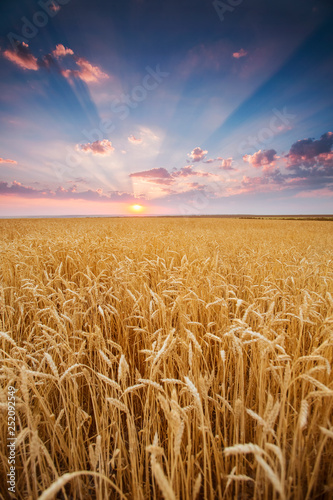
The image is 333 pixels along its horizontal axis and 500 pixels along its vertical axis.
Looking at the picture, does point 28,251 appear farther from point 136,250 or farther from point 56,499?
point 56,499

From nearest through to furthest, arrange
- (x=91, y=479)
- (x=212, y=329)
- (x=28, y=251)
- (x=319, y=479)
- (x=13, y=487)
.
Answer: (x=13, y=487) → (x=319, y=479) → (x=91, y=479) → (x=212, y=329) → (x=28, y=251)

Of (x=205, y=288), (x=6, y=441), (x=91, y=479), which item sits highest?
(x=205, y=288)

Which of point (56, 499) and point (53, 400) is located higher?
point (53, 400)

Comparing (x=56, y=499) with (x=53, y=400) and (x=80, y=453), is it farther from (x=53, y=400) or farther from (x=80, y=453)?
(x=53, y=400)

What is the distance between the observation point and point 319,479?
116cm

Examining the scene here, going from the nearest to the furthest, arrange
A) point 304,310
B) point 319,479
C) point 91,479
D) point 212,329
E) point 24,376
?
point 24,376
point 319,479
point 91,479
point 304,310
point 212,329

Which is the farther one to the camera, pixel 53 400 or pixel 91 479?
pixel 53 400

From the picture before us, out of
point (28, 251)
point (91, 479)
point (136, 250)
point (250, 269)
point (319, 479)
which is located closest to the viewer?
point (319, 479)

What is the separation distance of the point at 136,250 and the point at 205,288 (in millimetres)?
2421

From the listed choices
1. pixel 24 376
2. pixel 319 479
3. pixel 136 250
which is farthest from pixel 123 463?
pixel 136 250

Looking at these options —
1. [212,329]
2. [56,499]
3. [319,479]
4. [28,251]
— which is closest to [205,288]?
[212,329]

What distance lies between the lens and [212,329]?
237 cm

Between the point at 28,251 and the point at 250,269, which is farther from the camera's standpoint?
the point at 28,251

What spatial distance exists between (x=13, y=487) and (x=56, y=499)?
1.01ft
